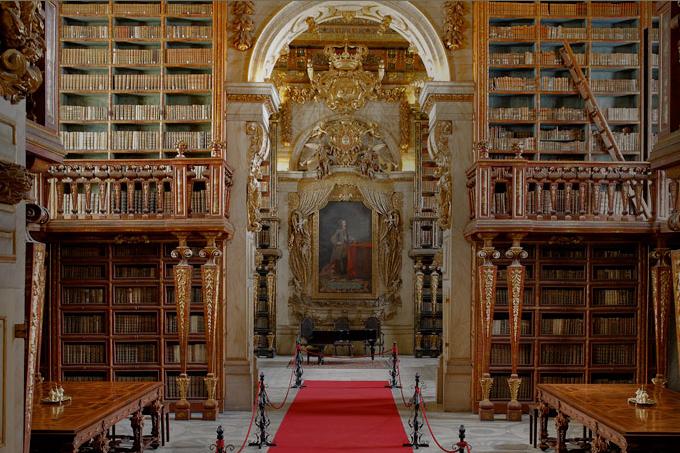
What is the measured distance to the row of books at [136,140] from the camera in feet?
34.7

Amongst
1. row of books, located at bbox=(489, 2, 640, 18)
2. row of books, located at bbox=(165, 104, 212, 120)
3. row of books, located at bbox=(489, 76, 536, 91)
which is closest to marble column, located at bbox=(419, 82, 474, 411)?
row of books, located at bbox=(489, 76, 536, 91)

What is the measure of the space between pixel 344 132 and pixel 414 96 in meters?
1.89

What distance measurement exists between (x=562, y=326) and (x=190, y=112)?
589cm

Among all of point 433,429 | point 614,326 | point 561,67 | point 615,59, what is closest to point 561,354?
point 614,326

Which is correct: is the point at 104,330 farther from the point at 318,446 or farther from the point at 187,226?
the point at 318,446

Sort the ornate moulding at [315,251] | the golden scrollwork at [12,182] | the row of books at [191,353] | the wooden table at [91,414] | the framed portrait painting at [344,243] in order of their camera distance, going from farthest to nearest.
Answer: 1. the framed portrait painting at [344,243]
2. the ornate moulding at [315,251]
3. the row of books at [191,353]
4. the wooden table at [91,414]
5. the golden scrollwork at [12,182]

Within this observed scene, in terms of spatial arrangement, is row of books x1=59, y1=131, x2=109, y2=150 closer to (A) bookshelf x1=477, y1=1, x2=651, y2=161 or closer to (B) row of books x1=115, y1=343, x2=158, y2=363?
(B) row of books x1=115, y1=343, x2=158, y2=363

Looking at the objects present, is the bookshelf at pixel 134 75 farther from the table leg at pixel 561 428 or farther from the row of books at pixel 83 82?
the table leg at pixel 561 428

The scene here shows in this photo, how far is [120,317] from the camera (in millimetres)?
10297

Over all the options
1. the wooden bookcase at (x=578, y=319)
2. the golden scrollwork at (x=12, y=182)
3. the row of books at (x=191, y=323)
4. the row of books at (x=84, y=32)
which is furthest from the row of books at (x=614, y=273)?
the golden scrollwork at (x=12, y=182)

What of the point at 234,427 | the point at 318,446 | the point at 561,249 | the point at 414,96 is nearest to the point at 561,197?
the point at 561,249

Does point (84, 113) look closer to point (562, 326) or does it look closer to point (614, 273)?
point (562, 326)

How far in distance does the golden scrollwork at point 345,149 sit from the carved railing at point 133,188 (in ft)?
28.8

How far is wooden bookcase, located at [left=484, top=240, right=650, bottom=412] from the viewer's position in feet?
33.7
